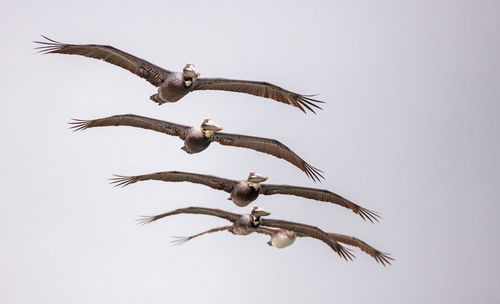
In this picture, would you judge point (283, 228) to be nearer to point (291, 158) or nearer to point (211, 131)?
point (291, 158)

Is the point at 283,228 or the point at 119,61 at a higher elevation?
the point at 119,61

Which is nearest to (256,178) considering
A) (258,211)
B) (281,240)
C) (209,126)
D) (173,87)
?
(258,211)

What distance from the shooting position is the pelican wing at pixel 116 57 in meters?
28.9

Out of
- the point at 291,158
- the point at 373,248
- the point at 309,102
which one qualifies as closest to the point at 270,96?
the point at 309,102

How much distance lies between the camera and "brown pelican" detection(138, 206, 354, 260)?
33.4 m

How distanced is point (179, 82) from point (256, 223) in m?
6.63

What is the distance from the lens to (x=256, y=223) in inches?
1337

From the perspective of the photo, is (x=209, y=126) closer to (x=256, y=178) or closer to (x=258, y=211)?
(x=256, y=178)

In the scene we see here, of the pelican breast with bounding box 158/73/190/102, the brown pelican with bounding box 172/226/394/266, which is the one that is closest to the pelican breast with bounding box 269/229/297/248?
the brown pelican with bounding box 172/226/394/266

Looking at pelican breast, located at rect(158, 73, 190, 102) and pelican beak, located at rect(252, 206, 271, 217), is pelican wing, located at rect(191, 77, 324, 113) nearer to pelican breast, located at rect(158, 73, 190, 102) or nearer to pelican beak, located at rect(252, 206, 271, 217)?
pelican breast, located at rect(158, 73, 190, 102)

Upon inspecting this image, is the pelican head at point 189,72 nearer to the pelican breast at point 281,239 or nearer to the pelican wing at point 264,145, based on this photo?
the pelican wing at point 264,145

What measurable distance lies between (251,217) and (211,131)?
4.01 meters

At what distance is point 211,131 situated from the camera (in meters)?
31.6

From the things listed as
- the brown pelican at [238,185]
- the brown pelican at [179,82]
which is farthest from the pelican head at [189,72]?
the brown pelican at [238,185]
